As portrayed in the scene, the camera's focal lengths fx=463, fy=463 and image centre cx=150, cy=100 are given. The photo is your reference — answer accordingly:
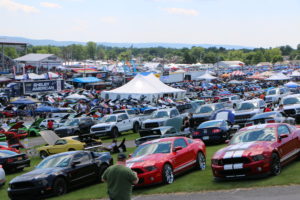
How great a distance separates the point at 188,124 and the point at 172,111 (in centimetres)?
433

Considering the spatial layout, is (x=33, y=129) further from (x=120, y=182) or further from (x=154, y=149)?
(x=120, y=182)

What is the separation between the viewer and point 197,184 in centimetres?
1249

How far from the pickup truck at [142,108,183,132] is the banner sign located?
27236mm

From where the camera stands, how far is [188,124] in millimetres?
26578

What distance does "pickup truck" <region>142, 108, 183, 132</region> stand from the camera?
89.3ft

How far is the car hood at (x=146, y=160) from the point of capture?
40.8ft

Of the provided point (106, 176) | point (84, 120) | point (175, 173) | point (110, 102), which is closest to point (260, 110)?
point (84, 120)

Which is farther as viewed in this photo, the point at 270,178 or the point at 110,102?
the point at 110,102

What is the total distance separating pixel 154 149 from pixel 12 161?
7404 mm

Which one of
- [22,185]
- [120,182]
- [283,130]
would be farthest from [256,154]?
[22,185]

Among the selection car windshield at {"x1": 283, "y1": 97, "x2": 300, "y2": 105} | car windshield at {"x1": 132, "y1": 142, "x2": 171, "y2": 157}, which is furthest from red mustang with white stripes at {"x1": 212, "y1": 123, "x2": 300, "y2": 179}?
car windshield at {"x1": 283, "y1": 97, "x2": 300, "y2": 105}

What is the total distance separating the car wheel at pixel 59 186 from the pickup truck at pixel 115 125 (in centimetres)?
1656

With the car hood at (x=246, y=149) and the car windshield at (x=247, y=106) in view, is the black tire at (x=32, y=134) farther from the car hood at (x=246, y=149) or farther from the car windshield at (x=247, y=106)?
the car hood at (x=246, y=149)

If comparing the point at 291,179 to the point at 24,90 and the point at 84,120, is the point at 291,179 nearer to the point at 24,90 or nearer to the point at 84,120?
the point at 84,120
